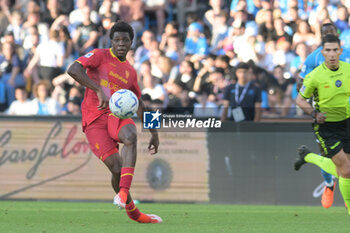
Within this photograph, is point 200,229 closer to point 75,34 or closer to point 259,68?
point 259,68

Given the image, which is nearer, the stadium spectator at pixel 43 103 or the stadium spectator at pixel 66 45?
the stadium spectator at pixel 43 103

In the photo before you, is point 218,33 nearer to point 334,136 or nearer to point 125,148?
point 334,136

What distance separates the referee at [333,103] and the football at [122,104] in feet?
7.79

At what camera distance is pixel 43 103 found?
1514cm

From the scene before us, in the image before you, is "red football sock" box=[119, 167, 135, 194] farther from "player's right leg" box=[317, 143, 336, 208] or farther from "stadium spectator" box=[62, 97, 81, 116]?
"stadium spectator" box=[62, 97, 81, 116]

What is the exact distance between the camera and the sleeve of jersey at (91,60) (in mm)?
8742

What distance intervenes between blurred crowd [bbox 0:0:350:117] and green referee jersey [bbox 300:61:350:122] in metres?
3.92

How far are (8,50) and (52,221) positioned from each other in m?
8.08

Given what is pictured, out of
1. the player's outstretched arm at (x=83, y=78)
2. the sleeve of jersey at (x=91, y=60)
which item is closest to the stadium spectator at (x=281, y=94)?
the sleeve of jersey at (x=91, y=60)

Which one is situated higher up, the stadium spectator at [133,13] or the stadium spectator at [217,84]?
the stadium spectator at [133,13]

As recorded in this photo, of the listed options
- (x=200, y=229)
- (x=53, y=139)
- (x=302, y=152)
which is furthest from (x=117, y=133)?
(x=53, y=139)

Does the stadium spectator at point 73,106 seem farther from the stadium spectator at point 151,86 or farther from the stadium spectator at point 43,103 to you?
the stadium spectator at point 151,86

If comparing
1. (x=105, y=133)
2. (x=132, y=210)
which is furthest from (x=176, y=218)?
(x=105, y=133)

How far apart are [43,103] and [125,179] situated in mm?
7175
